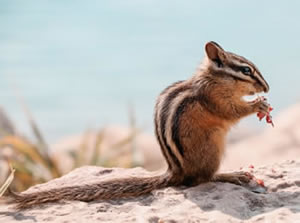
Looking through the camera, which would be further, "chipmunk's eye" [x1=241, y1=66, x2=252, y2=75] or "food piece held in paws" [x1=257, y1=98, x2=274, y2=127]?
"food piece held in paws" [x1=257, y1=98, x2=274, y2=127]

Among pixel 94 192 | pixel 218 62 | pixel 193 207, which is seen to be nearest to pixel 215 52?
pixel 218 62

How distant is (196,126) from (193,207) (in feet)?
2.67

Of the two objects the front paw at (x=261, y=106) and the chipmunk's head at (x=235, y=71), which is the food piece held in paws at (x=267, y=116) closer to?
the front paw at (x=261, y=106)

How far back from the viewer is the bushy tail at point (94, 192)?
4797mm

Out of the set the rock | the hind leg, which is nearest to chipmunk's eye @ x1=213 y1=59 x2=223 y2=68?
the hind leg

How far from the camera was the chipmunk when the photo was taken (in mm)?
4934

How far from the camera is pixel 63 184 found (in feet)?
18.0

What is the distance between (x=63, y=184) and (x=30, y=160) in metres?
4.34

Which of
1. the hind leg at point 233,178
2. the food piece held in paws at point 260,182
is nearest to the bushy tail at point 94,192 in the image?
the hind leg at point 233,178

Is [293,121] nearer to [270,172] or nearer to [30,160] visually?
[30,160]

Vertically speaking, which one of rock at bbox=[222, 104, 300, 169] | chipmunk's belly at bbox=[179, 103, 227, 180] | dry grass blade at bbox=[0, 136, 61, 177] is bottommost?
chipmunk's belly at bbox=[179, 103, 227, 180]

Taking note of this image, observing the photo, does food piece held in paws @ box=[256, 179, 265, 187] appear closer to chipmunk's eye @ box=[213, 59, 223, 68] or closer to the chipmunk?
the chipmunk

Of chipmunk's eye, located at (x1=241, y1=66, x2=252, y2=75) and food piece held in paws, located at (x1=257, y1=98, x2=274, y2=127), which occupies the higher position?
chipmunk's eye, located at (x1=241, y1=66, x2=252, y2=75)

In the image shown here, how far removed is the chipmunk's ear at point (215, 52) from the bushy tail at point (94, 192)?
1.26 meters
